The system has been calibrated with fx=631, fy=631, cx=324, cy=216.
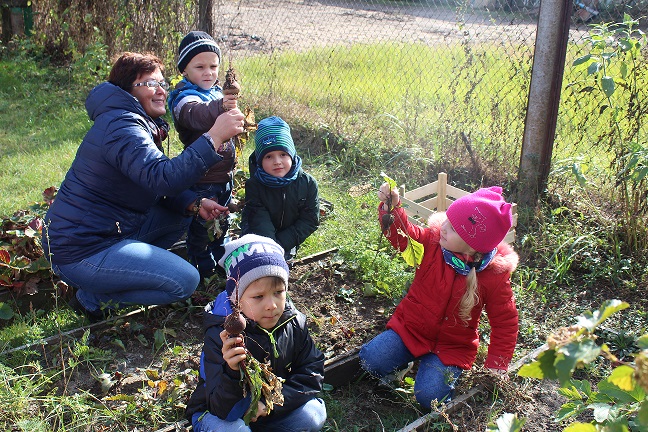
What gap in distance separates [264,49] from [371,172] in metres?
4.66

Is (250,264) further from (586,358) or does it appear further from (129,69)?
(129,69)

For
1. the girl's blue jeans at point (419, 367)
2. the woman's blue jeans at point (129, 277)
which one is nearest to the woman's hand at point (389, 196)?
the girl's blue jeans at point (419, 367)

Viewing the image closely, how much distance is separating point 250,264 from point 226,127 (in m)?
1.13

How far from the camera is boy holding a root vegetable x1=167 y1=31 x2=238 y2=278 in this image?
3850mm

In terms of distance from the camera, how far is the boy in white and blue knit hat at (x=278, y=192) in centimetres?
383

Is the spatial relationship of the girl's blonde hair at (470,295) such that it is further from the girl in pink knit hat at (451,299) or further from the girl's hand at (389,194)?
the girl's hand at (389,194)

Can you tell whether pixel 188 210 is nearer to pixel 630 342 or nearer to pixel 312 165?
pixel 312 165

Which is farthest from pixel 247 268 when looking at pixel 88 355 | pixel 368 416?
pixel 88 355

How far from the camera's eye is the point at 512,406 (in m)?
3.08

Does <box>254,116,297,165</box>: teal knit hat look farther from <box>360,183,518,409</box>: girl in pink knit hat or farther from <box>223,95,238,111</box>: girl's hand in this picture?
<box>360,183,518,409</box>: girl in pink knit hat

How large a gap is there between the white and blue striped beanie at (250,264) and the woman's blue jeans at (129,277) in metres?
1.09

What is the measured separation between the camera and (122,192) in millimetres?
3619

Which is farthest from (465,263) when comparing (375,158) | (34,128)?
(34,128)

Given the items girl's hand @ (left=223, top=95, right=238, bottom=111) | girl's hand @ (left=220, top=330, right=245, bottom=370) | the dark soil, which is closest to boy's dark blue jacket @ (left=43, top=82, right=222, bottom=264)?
girl's hand @ (left=223, top=95, right=238, bottom=111)
